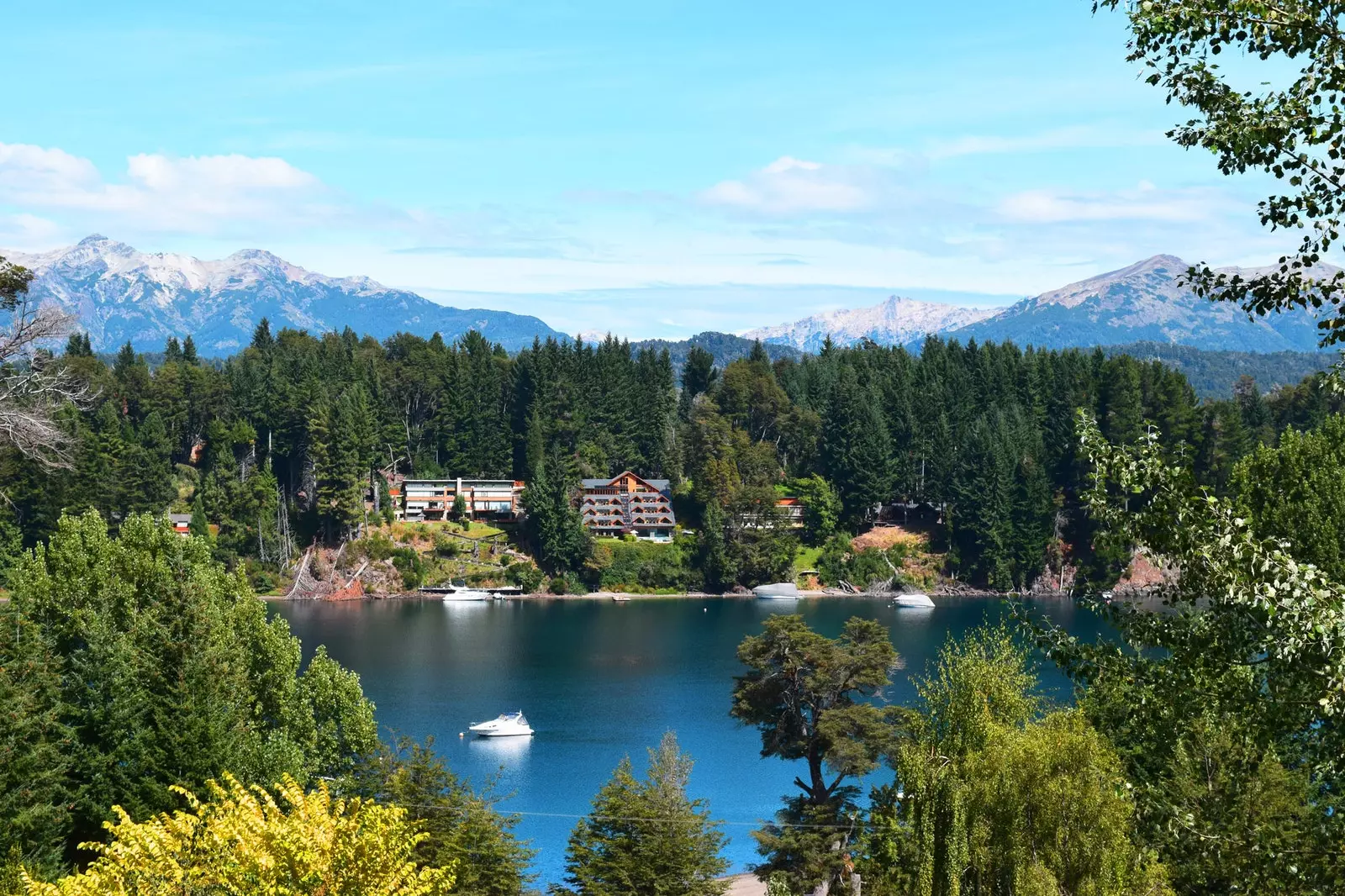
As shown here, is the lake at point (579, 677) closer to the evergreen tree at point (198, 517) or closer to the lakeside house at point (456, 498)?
the evergreen tree at point (198, 517)

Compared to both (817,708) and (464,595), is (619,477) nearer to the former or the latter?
(464,595)

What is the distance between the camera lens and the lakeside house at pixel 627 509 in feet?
364

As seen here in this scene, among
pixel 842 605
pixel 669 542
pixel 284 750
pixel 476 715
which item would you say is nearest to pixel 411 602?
pixel 669 542

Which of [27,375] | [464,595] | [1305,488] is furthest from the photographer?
[464,595]

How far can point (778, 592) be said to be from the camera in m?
103

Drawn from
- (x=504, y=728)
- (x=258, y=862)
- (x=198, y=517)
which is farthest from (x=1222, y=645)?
(x=198, y=517)

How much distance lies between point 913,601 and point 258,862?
89775 millimetres

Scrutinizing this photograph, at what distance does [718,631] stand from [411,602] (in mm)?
28011

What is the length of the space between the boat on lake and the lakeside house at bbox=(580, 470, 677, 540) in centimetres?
1154

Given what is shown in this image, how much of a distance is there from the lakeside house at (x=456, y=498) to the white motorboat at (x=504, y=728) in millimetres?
52335

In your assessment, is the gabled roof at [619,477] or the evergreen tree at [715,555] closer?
the evergreen tree at [715,555]

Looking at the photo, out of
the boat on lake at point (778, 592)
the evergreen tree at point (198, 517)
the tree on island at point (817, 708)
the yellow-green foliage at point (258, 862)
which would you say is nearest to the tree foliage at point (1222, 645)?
the yellow-green foliage at point (258, 862)

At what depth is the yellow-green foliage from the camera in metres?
14.6

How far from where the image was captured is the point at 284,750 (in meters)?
32.1
